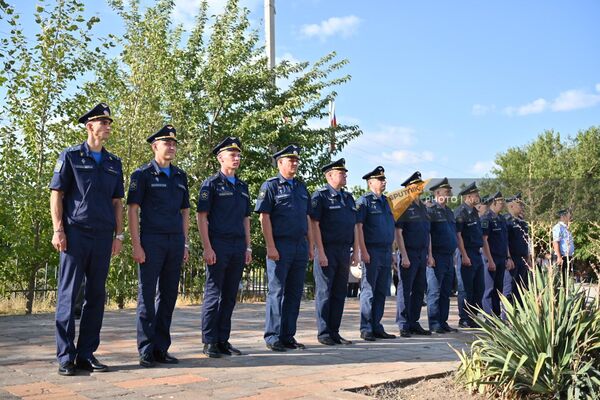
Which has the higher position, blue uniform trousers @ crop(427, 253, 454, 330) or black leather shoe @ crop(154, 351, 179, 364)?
blue uniform trousers @ crop(427, 253, 454, 330)

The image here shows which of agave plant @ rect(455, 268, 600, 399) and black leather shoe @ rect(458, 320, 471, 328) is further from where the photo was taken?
black leather shoe @ rect(458, 320, 471, 328)

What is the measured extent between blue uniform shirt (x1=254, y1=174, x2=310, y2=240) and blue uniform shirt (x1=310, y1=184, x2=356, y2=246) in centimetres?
43

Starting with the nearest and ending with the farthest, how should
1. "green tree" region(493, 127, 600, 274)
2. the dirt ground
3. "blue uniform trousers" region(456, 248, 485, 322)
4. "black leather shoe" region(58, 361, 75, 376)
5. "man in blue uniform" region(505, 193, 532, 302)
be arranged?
the dirt ground, "black leather shoe" region(58, 361, 75, 376), "blue uniform trousers" region(456, 248, 485, 322), "man in blue uniform" region(505, 193, 532, 302), "green tree" region(493, 127, 600, 274)

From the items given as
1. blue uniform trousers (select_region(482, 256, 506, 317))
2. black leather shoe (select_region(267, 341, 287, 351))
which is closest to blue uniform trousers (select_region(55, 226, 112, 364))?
black leather shoe (select_region(267, 341, 287, 351))

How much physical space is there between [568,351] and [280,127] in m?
12.2

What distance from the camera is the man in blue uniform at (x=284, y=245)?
6730 mm

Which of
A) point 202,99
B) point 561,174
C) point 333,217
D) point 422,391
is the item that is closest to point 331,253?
point 333,217

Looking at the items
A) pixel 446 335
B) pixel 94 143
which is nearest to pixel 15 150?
pixel 94 143

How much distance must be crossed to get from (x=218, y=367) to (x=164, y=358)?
1.80 feet

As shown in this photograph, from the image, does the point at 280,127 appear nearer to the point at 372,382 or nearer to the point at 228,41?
the point at 228,41

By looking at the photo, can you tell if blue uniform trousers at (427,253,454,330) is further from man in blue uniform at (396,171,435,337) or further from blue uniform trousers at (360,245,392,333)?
blue uniform trousers at (360,245,392,333)

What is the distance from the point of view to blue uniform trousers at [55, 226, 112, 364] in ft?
16.8

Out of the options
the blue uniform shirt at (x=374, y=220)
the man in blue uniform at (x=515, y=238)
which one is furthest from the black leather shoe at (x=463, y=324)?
the blue uniform shirt at (x=374, y=220)

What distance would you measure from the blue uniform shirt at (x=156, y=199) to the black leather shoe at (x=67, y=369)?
1294mm
